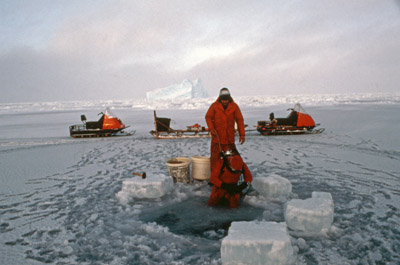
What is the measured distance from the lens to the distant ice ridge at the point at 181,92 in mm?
90463

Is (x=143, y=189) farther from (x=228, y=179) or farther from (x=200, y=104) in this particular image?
(x=200, y=104)

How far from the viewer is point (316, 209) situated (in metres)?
3.30

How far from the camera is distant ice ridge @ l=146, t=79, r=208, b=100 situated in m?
90.5

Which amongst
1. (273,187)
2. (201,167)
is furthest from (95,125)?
(273,187)

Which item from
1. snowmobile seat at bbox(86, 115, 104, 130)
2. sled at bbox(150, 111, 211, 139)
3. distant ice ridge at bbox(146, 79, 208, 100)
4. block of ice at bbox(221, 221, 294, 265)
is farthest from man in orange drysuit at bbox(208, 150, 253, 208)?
distant ice ridge at bbox(146, 79, 208, 100)

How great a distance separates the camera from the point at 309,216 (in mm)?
3303

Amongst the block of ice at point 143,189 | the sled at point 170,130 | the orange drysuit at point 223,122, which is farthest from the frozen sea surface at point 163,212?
the sled at point 170,130

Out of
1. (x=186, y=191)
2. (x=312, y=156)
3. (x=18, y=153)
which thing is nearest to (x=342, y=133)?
(x=312, y=156)

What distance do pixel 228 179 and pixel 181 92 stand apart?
3491 inches

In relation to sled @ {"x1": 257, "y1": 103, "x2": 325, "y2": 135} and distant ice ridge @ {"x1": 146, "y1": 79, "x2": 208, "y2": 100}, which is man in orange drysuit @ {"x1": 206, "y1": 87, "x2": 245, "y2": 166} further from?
distant ice ridge @ {"x1": 146, "y1": 79, "x2": 208, "y2": 100}

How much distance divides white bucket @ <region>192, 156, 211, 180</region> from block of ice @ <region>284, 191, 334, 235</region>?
2.03m

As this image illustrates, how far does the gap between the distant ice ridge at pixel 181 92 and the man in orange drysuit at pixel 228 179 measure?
86.5 metres

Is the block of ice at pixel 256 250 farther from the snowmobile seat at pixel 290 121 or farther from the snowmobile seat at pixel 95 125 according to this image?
the snowmobile seat at pixel 95 125

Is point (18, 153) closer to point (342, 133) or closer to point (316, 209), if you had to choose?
point (316, 209)
